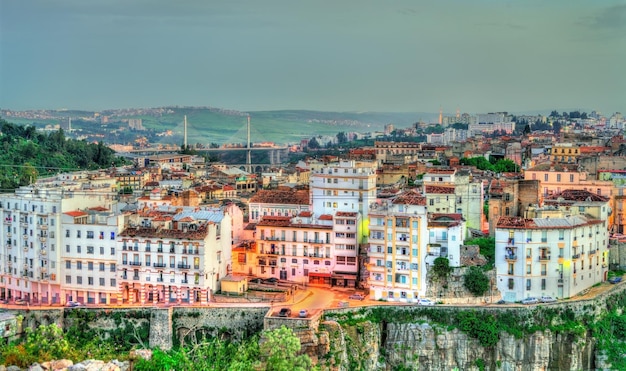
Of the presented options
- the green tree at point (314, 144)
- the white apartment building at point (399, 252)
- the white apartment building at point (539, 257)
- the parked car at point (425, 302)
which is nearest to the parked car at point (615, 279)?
the white apartment building at point (539, 257)

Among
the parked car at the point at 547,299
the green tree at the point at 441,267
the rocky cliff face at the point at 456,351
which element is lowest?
the rocky cliff face at the point at 456,351

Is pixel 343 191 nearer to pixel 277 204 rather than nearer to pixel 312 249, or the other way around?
pixel 312 249

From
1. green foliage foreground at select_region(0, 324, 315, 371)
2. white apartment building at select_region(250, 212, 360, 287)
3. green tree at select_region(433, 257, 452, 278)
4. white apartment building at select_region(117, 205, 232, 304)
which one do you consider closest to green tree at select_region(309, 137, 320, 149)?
white apartment building at select_region(250, 212, 360, 287)

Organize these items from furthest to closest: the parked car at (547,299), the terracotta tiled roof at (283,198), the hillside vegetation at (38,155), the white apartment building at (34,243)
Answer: the hillside vegetation at (38,155), the terracotta tiled roof at (283,198), the white apartment building at (34,243), the parked car at (547,299)

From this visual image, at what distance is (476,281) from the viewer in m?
24.4

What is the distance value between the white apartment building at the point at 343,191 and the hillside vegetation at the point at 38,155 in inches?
750

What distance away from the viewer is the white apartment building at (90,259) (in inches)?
1017

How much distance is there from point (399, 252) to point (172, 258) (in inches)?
265

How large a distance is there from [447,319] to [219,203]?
13.8 metres

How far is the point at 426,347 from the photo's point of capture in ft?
78.2

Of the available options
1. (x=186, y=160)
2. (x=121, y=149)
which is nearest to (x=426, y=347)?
(x=186, y=160)

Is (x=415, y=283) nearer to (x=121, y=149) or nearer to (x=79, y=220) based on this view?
(x=79, y=220)

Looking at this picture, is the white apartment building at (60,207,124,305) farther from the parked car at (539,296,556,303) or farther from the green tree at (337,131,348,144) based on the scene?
the green tree at (337,131,348,144)

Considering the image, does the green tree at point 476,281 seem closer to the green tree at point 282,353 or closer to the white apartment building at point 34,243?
the green tree at point 282,353
